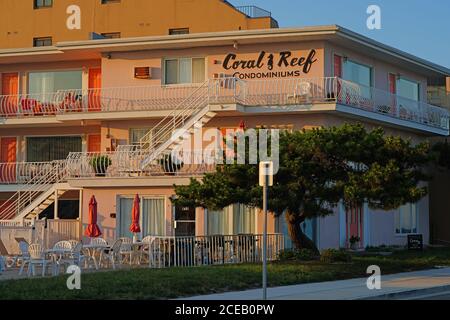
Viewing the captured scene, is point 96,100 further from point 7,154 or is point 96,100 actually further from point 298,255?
point 298,255

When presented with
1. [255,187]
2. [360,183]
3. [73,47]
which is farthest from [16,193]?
[360,183]

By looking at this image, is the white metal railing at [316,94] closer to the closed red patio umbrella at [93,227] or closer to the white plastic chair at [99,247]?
the closed red patio umbrella at [93,227]

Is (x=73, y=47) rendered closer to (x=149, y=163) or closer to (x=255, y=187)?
(x=149, y=163)

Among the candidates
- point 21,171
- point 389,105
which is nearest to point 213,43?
point 389,105

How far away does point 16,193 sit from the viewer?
34.7 metres

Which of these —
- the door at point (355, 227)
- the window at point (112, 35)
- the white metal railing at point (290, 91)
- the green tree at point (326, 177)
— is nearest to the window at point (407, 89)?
the door at point (355, 227)

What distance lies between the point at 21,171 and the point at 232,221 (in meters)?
10.4

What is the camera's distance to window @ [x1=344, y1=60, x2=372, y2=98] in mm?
33375

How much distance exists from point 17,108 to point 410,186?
19373 millimetres

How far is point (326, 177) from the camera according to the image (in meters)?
24.0

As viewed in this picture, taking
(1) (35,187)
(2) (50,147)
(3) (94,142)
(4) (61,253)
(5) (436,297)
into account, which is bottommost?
(5) (436,297)

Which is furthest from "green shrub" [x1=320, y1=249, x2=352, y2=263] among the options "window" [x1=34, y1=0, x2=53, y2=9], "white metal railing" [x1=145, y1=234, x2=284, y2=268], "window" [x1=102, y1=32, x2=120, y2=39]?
"window" [x1=34, y1=0, x2=53, y2=9]

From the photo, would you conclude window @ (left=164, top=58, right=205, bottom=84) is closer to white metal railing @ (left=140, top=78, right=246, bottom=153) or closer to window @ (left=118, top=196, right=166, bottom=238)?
white metal railing @ (left=140, top=78, right=246, bottom=153)
